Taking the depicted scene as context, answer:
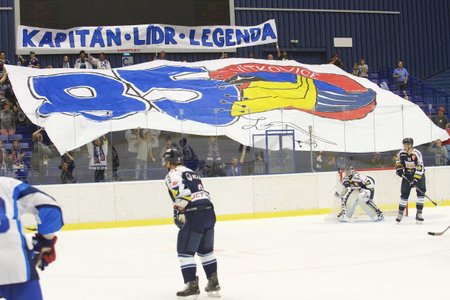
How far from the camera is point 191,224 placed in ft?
23.0

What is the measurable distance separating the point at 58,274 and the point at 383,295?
3525 millimetres

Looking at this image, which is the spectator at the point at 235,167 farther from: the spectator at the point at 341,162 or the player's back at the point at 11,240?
the player's back at the point at 11,240

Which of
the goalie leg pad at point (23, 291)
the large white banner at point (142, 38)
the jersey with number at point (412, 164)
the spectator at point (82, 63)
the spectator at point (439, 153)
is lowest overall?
the goalie leg pad at point (23, 291)

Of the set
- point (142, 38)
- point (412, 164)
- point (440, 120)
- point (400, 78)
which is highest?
point (142, 38)

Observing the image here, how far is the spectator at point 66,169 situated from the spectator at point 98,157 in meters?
0.33

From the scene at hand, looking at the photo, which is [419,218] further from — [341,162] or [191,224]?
[191,224]

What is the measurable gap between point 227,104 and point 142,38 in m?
4.45

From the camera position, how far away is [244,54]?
24.5 metres

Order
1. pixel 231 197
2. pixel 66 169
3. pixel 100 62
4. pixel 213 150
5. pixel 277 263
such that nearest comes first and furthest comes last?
pixel 277 263 < pixel 66 169 < pixel 213 150 < pixel 231 197 < pixel 100 62

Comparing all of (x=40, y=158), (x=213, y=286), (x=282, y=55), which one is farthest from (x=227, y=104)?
(x=213, y=286)

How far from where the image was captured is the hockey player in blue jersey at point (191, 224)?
6.96m

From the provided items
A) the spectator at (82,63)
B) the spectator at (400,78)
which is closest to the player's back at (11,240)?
the spectator at (82,63)

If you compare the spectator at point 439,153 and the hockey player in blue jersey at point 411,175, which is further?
the spectator at point 439,153

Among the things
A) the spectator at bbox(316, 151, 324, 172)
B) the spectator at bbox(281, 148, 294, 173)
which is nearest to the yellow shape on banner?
the spectator at bbox(281, 148, 294, 173)
